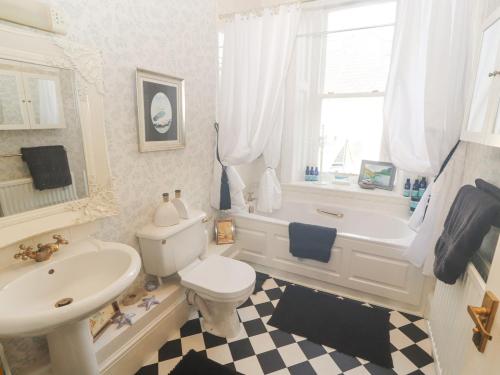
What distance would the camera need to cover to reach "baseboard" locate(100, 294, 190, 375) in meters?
1.46

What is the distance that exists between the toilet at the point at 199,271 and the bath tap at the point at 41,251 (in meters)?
0.52

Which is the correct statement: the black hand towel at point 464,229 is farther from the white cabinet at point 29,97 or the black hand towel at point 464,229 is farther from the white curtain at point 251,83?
the white cabinet at point 29,97

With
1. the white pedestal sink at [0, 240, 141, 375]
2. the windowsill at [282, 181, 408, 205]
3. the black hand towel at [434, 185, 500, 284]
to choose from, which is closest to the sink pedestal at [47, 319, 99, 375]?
the white pedestal sink at [0, 240, 141, 375]

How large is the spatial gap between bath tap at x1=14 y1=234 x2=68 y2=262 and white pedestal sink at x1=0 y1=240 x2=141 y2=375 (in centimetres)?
3

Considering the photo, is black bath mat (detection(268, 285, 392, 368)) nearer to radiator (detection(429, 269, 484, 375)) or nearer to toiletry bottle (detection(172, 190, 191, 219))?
radiator (detection(429, 269, 484, 375))

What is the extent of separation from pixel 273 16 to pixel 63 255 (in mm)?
2324

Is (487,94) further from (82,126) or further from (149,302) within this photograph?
(149,302)

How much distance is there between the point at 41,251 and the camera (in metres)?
1.20

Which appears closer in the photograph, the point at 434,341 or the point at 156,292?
the point at 434,341

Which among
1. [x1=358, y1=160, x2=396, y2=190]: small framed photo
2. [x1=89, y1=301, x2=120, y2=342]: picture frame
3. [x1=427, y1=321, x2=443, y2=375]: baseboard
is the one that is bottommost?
[x1=427, y1=321, x2=443, y2=375]: baseboard

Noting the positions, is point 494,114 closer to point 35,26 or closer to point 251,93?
point 251,93

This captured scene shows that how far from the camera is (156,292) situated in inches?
72.3

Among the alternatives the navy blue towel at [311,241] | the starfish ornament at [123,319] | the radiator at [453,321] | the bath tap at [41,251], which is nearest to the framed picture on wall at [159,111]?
the bath tap at [41,251]

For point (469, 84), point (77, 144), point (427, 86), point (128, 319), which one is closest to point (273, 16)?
point (427, 86)
